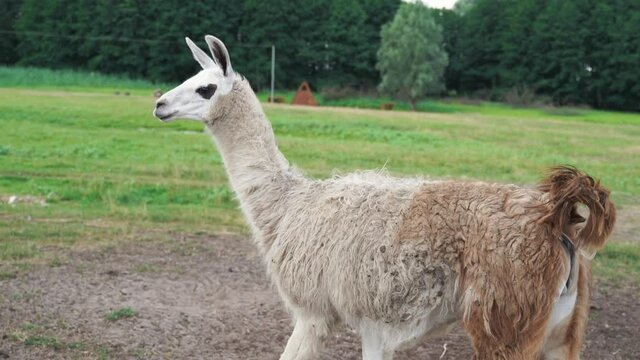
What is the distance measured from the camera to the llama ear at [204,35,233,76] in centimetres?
534

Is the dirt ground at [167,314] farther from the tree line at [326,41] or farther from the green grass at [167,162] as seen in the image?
the tree line at [326,41]

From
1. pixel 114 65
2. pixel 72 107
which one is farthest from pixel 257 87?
pixel 72 107

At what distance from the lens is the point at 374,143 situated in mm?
23828

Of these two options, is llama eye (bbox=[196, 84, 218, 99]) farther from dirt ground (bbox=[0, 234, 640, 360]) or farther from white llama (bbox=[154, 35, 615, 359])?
dirt ground (bbox=[0, 234, 640, 360])

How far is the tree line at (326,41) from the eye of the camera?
70000 mm

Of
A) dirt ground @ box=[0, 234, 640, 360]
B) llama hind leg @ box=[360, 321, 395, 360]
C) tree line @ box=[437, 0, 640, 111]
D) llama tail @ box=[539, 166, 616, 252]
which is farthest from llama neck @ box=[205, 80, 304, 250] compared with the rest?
tree line @ box=[437, 0, 640, 111]

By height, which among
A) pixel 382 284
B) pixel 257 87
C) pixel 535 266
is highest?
pixel 535 266

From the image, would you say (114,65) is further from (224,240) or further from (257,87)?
(224,240)

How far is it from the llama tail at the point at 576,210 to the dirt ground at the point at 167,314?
250 cm

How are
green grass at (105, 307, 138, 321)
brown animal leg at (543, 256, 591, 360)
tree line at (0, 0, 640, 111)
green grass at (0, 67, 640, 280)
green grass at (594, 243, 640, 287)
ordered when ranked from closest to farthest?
brown animal leg at (543, 256, 591, 360) → green grass at (105, 307, 138, 321) → green grass at (594, 243, 640, 287) → green grass at (0, 67, 640, 280) → tree line at (0, 0, 640, 111)

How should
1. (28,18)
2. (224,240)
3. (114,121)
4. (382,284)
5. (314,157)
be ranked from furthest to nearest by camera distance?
(28,18) < (114,121) < (314,157) < (224,240) < (382,284)

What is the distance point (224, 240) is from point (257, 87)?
61.8 metres

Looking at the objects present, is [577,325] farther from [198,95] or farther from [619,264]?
[619,264]

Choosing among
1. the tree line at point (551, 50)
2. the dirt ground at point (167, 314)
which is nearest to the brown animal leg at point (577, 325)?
the dirt ground at point (167, 314)
